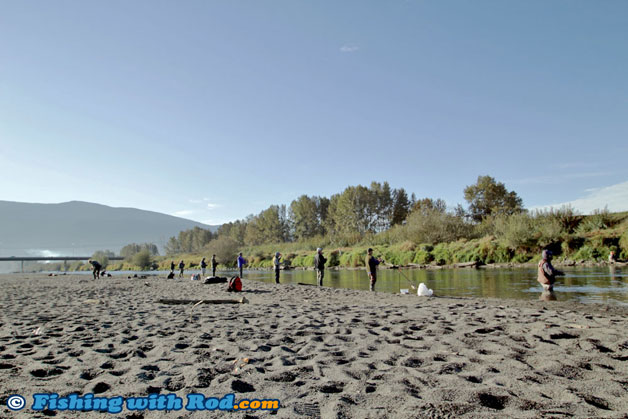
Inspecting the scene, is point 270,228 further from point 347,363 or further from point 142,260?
point 347,363

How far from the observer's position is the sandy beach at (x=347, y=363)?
3.43 meters

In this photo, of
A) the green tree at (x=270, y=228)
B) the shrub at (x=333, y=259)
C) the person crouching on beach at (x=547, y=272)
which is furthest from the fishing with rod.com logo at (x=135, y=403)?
the green tree at (x=270, y=228)

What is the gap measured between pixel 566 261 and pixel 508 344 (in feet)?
92.9

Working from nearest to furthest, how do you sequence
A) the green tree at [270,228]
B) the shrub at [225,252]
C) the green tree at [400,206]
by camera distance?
the shrub at [225,252], the green tree at [400,206], the green tree at [270,228]

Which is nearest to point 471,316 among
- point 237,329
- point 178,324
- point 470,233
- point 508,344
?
point 508,344

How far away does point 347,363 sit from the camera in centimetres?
476

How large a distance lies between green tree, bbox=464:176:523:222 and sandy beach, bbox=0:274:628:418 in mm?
57960

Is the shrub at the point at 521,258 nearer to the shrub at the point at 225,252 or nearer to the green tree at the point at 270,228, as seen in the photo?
the shrub at the point at 225,252

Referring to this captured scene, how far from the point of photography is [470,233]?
142ft

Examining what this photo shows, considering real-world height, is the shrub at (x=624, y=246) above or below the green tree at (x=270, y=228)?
below

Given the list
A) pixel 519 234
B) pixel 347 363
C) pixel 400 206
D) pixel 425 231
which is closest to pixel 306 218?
pixel 400 206

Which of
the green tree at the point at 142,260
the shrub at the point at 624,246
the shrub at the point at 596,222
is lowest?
the green tree at the point at 142,260

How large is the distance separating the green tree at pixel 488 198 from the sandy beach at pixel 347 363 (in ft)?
190

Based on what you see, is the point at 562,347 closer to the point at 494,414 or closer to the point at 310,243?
the point at 494,414
